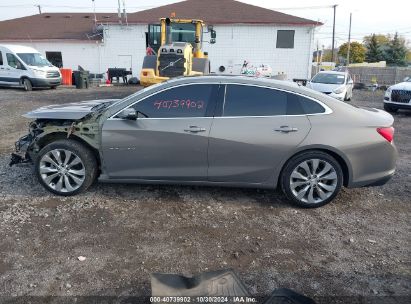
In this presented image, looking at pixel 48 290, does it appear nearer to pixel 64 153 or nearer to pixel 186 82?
pixel 64 153

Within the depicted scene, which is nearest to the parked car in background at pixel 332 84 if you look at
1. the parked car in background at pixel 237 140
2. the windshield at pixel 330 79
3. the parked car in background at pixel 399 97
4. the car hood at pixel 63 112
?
the windshield at pixel 330 79

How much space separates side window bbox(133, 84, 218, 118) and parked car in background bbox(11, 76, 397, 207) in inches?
0.5

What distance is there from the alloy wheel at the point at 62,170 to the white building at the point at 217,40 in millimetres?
21010

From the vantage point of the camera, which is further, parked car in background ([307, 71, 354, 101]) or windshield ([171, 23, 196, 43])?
windshield ([171, 23, 196, 43])

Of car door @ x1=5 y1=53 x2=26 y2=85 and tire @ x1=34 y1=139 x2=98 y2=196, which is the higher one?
car door @ x1=5 y1=53 x2=26 y2=85

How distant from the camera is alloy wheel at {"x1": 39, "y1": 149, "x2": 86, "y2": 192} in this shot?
14.9 feet

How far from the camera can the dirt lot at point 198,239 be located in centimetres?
309

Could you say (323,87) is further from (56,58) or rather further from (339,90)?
(56,58)

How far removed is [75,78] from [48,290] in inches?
760

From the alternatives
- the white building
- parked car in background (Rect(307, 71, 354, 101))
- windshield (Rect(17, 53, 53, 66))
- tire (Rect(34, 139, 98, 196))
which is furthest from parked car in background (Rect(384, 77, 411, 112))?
windshield (Rect(17, 53, 53, 66))

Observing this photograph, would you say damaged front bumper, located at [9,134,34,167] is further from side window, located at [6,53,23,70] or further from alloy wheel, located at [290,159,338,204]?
side window, located at [6,53,23,70]

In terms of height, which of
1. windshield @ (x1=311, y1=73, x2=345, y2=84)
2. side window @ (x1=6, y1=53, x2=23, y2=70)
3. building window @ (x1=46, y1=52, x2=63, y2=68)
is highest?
building window @ (x1=46, y1=52, x2=63, y2=68)

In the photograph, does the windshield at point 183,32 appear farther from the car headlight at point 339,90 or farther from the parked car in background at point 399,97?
the parked car in background at point 399,97

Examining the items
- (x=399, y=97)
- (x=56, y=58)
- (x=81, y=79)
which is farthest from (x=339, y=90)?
(x=56, y=58)
